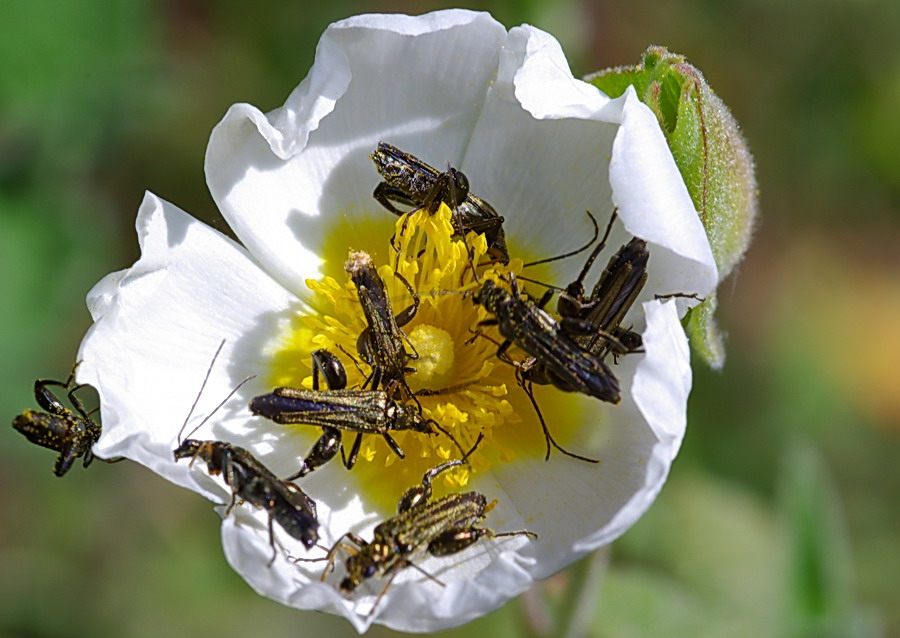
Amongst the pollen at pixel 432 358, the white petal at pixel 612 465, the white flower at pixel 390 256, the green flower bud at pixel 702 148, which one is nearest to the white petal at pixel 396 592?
the white flower at pixel 390 256

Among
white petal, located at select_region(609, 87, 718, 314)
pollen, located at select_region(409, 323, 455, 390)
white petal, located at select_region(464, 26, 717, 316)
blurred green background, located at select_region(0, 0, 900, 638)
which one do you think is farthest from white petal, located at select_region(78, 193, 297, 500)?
blurred green background, located at select_region(0, 0, 900, 638)

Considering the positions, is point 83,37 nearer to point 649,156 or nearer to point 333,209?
point 333,209

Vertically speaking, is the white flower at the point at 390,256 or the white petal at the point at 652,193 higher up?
the white petal at the point at 652,193

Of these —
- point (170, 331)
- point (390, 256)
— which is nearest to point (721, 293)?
point (390, 256)

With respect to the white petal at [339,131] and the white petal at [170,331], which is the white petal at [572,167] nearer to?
the white petal at [339,131]

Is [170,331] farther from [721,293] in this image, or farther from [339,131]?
[721,293]

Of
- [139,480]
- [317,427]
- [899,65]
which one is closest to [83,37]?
[139,480]
